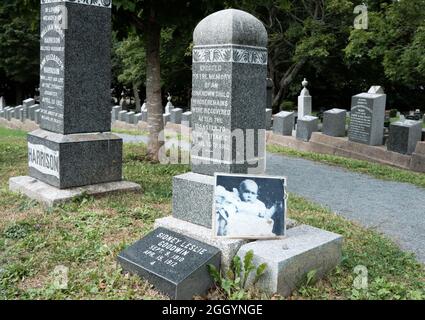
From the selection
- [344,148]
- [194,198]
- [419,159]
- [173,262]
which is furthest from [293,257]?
[344,148]

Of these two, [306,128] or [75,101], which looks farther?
[306,128]

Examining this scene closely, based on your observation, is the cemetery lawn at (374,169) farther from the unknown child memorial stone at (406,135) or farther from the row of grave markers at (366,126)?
the row of grave markers at (366,126)

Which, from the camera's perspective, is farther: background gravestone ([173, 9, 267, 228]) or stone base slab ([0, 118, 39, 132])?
stone base slab ([0, 118, 39, 132])

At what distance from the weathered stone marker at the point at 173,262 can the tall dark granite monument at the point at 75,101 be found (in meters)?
2.52

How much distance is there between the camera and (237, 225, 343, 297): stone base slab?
4047 millimetres

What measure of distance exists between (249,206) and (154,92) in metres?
6.60

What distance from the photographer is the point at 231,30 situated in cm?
454

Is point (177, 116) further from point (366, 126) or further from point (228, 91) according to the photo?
point (228, 91)

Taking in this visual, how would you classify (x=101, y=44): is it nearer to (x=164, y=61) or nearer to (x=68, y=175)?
(x=68, y=175)

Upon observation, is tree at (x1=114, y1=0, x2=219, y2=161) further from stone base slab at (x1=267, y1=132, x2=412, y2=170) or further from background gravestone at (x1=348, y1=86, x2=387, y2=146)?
background gravestone at (x1=348, y1=86, x2=387, y2=146)

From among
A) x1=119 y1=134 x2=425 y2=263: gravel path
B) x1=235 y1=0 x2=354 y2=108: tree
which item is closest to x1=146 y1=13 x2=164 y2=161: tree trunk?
x1=119 y1=134 x2=425 y2=263: gravel path

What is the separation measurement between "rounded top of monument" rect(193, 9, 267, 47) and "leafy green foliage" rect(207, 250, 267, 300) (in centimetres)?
195

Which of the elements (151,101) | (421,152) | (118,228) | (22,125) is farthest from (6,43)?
(118,228)

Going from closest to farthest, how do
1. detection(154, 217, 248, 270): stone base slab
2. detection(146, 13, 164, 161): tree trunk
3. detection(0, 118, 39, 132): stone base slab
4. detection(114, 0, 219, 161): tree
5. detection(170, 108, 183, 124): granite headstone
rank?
detection(154, 217, 248, 270): stone base slab
detection(114, 0, 219, 161): tree
detection(146, 13, 164, 161): tree trunk
detection(170, 108, 183, 124): granite headstone
detection(0, 118, 39, 132): stone base slab
